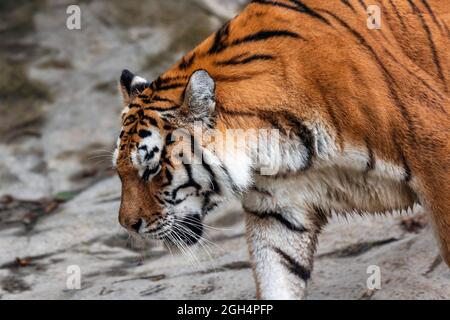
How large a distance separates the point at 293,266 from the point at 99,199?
2561mm

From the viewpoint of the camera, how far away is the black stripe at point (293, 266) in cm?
350

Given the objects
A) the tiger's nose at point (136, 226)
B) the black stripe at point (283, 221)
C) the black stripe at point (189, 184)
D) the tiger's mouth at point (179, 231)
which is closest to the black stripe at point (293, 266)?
the black stripe at point (283, 221)

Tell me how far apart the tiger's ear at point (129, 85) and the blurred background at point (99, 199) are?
0.24 m

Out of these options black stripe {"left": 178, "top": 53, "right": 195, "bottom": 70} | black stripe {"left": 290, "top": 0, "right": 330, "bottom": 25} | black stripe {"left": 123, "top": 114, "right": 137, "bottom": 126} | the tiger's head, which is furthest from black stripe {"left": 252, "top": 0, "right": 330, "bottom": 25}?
black stripe {"left": 123, "top": 114, "right": 137, "bottom": 126}

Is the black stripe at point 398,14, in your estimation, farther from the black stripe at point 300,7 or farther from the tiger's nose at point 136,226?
the tiger's nose at point 136,226

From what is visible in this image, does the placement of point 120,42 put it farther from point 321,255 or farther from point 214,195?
point 214,195

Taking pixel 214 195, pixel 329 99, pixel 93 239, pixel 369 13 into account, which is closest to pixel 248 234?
pixel 214 195

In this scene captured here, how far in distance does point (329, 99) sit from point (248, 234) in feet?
2.25

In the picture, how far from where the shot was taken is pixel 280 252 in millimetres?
3502

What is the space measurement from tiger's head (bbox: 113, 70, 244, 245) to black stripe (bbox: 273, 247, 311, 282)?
346mm

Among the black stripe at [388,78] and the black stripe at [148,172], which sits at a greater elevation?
the black stripe at [388,78]

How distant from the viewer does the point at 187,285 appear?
4.47 meters

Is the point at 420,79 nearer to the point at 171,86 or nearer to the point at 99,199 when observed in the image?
the point at 171,86

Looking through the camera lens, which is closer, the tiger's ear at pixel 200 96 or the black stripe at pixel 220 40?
the tiger's ear at pixel 200 96
